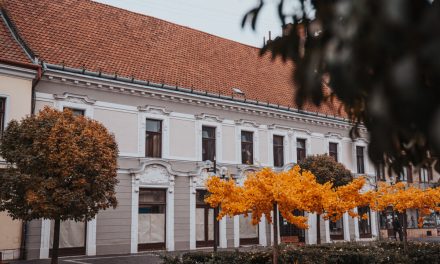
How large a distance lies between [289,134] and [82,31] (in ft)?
41.3

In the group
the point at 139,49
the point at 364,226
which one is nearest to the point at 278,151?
the point at 364,226

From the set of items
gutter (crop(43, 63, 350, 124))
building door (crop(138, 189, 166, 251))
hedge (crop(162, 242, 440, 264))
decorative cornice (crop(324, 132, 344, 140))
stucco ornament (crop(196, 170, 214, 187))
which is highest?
gutter (crop(43, 63, 350, 124))

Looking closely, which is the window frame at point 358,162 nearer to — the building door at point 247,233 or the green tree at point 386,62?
the building door at point 247,233

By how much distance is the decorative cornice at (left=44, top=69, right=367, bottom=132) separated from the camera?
18.8 m

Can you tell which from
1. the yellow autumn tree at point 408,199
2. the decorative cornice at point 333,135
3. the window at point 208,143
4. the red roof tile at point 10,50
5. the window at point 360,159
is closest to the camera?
the yellow autumn tree at point 408,199

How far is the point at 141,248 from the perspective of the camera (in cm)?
2006

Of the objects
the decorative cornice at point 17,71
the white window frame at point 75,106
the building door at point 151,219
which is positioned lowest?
the building door at point 151,219

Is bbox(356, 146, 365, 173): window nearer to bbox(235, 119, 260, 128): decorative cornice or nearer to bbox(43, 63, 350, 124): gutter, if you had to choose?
bbox(43, 63, 350, 124): gutter

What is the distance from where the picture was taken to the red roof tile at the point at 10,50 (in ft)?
56.1

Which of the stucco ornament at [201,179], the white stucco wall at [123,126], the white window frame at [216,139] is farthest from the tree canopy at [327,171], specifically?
the white stucco wall at [123,126]

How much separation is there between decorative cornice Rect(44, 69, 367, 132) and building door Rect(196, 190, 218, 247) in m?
4.58

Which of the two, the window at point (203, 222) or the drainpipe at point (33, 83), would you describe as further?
the window at point (203, 222)

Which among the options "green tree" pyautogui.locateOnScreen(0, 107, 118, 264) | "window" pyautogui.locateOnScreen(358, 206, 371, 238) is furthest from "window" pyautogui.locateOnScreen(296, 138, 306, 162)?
"green tree" pyautogui.locateOnScreen(0, 107, 118, 264)

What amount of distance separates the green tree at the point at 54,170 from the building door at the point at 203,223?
8.91 meters
